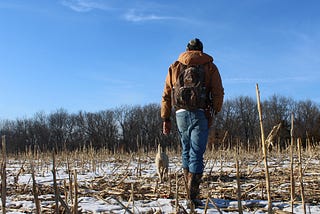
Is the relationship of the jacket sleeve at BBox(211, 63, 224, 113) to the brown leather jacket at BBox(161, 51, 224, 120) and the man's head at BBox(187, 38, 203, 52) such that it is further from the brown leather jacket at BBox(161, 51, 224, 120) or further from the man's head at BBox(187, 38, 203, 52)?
the man's head at BBox(187, 38, 203, 52)

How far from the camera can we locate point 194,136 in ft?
11.3

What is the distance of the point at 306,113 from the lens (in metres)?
43.2

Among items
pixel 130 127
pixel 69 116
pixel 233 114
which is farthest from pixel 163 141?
pixel 69 116

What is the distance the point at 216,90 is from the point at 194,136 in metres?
0.52

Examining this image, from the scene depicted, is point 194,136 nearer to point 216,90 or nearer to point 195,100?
point 195,100

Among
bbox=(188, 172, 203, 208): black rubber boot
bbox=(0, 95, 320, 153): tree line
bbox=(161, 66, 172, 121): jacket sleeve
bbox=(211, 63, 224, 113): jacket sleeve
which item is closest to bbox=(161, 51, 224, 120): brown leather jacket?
bbox=(211, 63, 224, 113): jacket sleeve

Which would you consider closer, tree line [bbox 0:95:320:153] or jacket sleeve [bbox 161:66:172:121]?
jacket sleeve [bbox 161:66:172:121]

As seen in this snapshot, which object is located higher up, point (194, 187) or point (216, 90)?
point (216, 90)

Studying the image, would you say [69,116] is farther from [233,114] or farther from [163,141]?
[233,114]

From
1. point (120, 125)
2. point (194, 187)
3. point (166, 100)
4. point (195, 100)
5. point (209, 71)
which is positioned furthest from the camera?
point (120, 125)

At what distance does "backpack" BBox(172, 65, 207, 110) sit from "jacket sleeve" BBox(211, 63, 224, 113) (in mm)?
95

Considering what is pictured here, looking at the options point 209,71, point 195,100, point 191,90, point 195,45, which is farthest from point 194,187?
point 195,45

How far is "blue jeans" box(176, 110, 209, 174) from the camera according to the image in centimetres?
340

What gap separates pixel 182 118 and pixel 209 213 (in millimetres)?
1054
